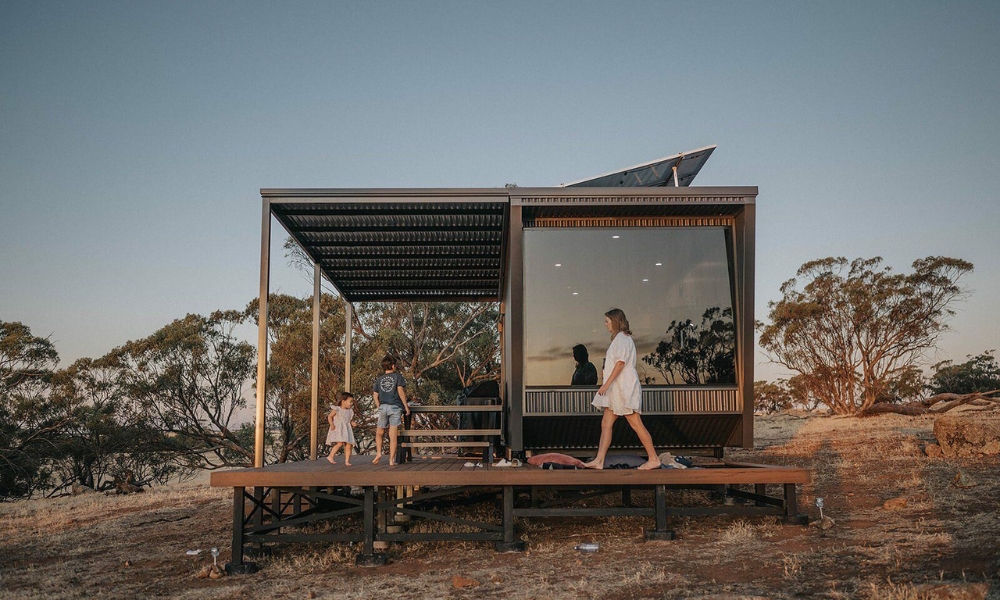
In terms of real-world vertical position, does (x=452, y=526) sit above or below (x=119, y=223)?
below

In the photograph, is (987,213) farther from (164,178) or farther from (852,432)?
(164,178)

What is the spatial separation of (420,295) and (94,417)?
11.3m

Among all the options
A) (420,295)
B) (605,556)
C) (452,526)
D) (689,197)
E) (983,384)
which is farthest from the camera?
(983,384)

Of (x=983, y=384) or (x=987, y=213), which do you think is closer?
(x=987, y=213)

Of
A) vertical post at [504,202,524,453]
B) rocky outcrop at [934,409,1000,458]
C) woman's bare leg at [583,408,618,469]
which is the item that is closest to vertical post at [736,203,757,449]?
woman's bare leg at [583,408,618,469]

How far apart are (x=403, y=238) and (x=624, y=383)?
4400 mm

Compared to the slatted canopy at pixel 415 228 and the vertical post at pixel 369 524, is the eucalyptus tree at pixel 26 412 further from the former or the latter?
the vertical post at pixel 369 524

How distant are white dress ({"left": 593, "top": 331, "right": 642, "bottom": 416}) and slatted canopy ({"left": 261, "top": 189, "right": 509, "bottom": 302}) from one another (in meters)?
2.35

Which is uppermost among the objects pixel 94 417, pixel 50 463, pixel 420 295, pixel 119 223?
pixel 119 223

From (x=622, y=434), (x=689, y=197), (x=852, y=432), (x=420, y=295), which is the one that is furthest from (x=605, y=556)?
(x=852, y=432)

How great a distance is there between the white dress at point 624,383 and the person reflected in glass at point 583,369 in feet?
3.87

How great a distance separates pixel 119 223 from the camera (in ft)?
65.7

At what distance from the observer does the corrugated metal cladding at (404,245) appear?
9.02 meters

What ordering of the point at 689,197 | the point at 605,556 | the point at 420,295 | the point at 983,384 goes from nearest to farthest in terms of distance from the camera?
the point at 605,556, the point at 689,197, the point at 420,295, the point at 983,384
